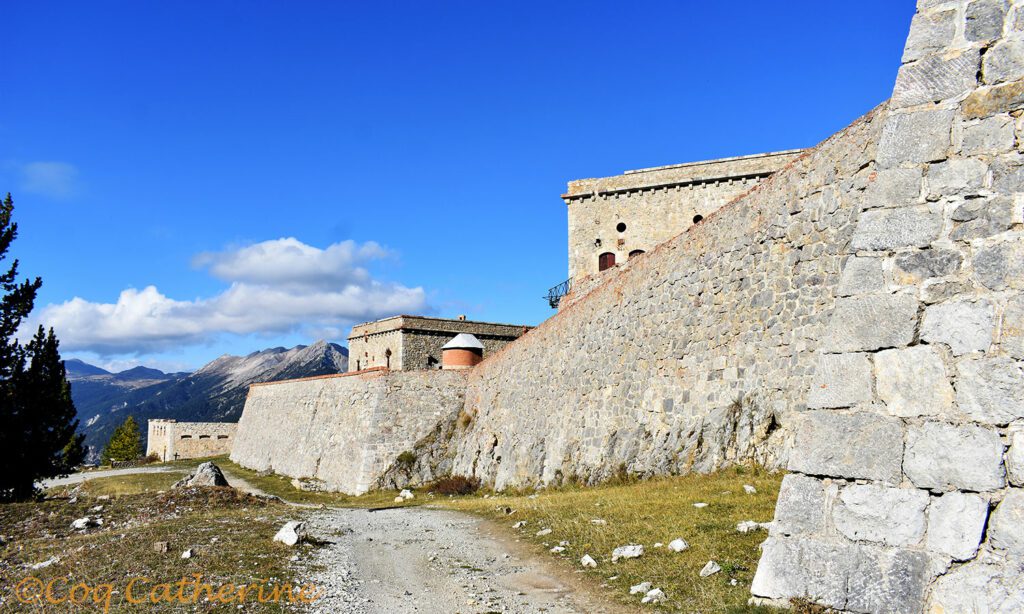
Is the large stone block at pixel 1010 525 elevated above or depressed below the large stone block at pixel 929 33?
below

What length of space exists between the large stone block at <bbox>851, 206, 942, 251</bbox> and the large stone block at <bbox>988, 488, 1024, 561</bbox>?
1638 mm

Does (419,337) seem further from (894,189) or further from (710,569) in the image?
(894,189)

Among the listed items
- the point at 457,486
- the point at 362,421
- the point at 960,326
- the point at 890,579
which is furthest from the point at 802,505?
the point at 362,421

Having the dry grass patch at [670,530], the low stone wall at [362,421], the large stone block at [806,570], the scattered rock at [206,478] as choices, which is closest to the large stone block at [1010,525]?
the large stone block at [806,570]

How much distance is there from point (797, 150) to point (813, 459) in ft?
102

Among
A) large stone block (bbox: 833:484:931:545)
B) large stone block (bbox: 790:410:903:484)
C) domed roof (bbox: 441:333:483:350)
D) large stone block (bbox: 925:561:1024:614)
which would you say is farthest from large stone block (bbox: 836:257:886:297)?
domed roof (bbox: 441:333:483:350)

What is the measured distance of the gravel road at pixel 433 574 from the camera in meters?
7.68

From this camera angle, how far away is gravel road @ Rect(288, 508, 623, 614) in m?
7.68

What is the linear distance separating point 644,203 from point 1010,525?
112 feet

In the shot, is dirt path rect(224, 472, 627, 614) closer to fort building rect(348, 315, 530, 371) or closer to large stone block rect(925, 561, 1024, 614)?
large stone block rect(925, 561, 1024, 614)

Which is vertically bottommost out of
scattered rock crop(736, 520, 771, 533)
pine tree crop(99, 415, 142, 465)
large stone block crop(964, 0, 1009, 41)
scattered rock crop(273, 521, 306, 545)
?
pine tree crop(99, 415, 142, 465)

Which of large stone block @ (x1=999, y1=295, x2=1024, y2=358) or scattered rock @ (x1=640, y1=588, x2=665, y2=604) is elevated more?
large stone block @ (x1=999, y1=295, x2=1024, y2=358)

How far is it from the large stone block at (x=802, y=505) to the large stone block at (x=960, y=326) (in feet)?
3.90

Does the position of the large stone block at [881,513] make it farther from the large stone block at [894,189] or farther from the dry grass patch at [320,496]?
the dry grass patch at [320,496]
